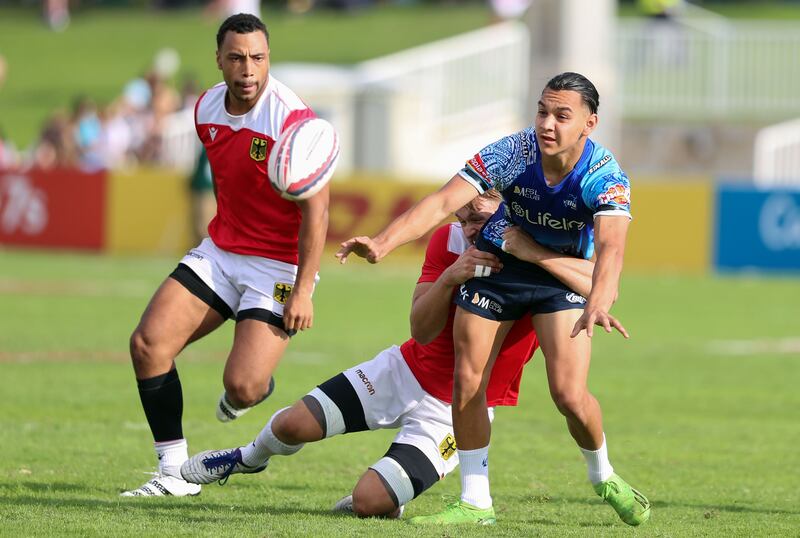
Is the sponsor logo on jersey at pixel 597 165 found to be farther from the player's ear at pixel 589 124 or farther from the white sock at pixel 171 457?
the white sock at pixel 171 457

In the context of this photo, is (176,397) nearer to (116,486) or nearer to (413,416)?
(116,486)

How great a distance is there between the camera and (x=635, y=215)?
73.5 feet

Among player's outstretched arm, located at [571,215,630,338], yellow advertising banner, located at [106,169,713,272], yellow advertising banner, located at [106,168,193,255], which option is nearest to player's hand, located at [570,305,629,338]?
player's outstretched arm, located at [571,215,630,338]

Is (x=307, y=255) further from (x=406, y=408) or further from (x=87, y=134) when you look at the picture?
(x=87, y=134)

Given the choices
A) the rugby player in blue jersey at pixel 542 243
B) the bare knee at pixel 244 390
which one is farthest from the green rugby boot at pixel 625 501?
the bare knee at pixel 244 390

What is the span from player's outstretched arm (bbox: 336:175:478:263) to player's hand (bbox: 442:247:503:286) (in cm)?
27

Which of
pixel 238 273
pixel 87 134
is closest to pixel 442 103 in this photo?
pixel 87 134

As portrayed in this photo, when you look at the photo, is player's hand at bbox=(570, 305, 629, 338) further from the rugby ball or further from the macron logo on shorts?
the rugby ball

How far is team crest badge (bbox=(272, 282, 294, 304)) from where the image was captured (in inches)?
305

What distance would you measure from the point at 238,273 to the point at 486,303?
1.50 m

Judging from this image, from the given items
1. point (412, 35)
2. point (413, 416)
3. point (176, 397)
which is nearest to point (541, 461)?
point (413, 416)

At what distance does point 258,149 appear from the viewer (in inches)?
301

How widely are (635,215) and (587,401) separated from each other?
1582cm

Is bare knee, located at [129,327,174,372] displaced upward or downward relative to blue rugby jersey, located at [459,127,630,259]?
downward
